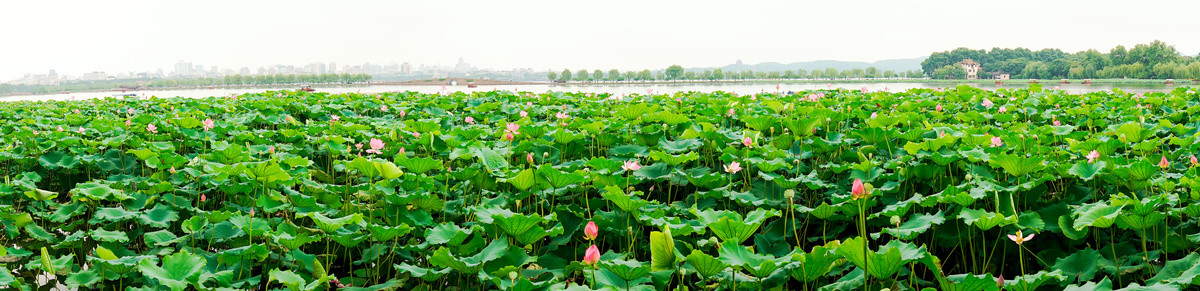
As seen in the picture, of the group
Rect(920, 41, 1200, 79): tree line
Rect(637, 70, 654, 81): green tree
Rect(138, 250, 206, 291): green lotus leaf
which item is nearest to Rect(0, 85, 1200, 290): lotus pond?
Rect(138, 250, 206, 291): green lotus leaf

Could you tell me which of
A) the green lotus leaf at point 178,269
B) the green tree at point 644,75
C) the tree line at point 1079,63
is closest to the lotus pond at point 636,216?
the green lotus leaf at point 178,269

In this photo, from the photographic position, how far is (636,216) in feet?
7.01

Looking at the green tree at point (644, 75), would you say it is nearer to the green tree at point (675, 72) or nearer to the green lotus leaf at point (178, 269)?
the green tree at point (675, 72)

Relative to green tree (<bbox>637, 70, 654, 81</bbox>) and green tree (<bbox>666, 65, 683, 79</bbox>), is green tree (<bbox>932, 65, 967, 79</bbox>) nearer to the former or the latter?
green tree (<bbox>666, 65, 683, 79</bbox>)

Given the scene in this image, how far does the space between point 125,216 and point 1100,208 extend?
338 cm

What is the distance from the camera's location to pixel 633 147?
3281mm

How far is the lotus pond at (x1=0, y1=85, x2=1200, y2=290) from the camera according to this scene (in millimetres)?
1802

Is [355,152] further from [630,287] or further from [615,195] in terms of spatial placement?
[630,287]

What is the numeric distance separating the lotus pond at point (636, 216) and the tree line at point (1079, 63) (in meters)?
73.7

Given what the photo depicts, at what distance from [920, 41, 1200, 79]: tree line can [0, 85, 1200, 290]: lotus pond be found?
73.7m

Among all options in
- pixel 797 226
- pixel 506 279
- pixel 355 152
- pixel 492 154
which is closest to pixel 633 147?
pixel 492 154

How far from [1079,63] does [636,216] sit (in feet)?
329

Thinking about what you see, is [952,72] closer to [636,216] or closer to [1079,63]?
[1079,63]

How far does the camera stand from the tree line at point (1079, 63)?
214ft
